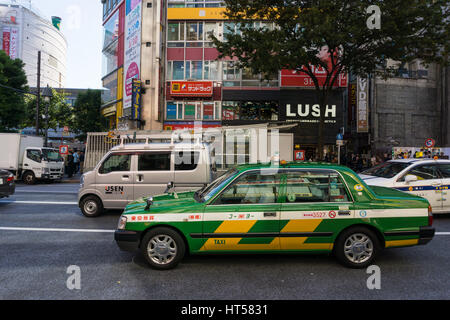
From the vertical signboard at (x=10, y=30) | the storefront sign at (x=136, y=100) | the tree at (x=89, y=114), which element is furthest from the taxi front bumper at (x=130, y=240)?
the vertical signboard at (x=10, y=30)

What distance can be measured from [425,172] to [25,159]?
60.3ft

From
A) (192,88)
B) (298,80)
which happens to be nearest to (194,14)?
(192,88)

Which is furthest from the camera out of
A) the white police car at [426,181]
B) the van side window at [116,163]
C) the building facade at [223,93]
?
the building facade at [223,93]

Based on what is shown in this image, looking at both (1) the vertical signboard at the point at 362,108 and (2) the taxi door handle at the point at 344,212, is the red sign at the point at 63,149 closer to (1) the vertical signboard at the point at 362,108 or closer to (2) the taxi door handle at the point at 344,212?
(2) the taxi door handle at the point at 344,212

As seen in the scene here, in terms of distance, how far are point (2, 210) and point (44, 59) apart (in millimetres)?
97316

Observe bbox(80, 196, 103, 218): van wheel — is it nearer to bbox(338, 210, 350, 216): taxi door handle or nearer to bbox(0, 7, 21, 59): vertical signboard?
bbox(338, 210, 350, 216): taxi door handle

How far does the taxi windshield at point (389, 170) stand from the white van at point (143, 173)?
4.79 m

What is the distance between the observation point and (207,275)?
4273mm

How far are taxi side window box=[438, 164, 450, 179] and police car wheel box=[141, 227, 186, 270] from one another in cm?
717

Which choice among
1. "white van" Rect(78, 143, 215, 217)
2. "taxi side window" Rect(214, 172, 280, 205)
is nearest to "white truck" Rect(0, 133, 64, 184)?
"white van" Rect(78, 143, 215, 217)

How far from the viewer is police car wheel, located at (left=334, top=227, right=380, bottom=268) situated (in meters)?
4.48

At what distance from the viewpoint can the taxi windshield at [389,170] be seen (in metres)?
8.30
